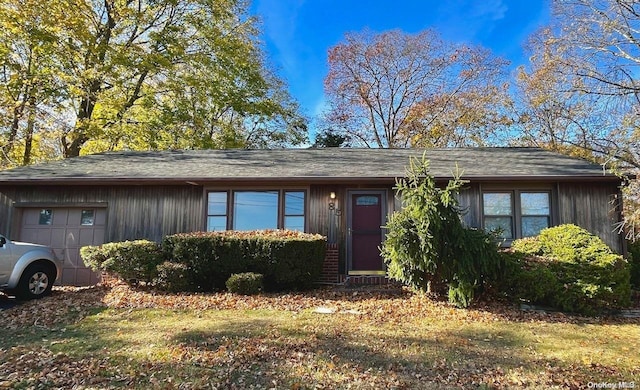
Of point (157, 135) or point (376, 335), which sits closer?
point (376, 335)

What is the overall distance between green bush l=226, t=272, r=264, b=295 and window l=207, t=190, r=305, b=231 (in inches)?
82.0

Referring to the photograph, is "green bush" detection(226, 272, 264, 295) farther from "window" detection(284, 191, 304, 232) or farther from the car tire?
the car tire

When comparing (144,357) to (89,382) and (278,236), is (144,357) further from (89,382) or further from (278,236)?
(278,236)

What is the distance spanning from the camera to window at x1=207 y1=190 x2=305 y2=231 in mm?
10047

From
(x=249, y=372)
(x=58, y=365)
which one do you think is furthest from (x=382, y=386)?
(x=58, y=365)

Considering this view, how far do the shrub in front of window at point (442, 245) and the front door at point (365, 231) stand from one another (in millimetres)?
2478

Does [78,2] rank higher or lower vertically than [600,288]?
higher

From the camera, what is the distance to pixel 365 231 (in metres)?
9.88

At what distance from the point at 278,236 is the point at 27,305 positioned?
4.85 meters

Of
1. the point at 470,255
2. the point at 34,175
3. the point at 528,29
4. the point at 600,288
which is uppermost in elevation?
the point at 528,29

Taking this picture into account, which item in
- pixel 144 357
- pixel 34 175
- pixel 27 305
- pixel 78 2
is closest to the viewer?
pixel 144 357

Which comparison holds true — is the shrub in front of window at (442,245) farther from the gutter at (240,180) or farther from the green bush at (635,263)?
the green bush at (635,263)

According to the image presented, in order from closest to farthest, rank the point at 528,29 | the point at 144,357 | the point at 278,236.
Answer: the point at 144,357 → the point at 278,236 → the point at 528,29

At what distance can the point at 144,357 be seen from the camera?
4.62 m
